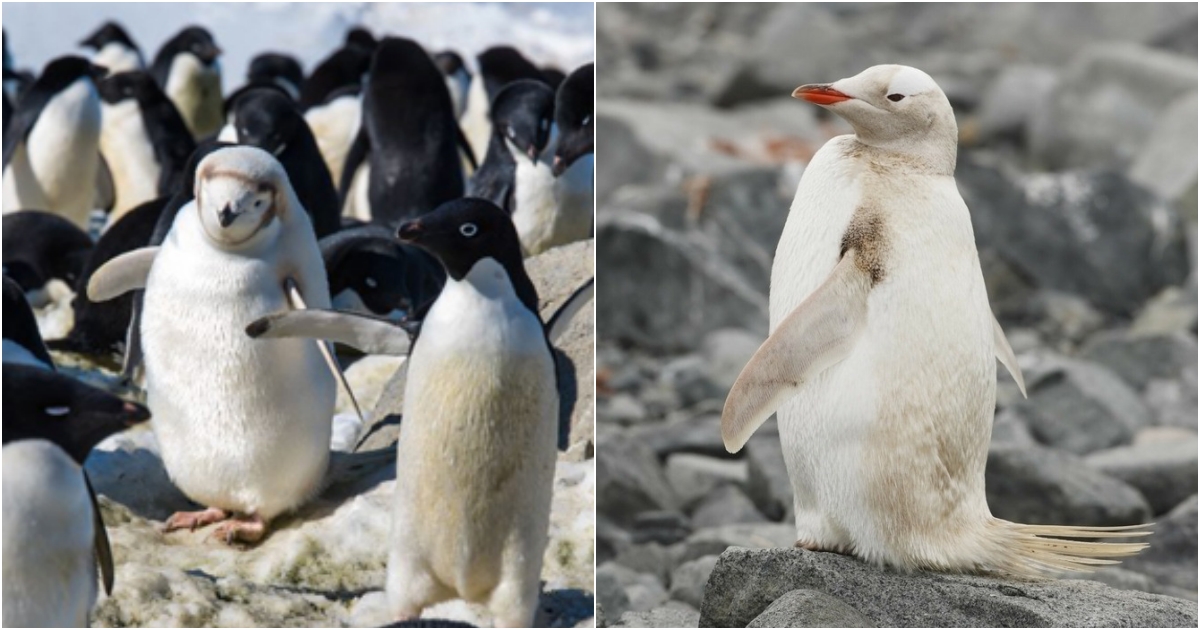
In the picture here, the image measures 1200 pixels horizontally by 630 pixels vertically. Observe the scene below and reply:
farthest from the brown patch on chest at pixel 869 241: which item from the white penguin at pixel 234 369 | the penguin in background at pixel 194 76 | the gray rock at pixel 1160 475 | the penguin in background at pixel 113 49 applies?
the gray rock at pixel 1160 475

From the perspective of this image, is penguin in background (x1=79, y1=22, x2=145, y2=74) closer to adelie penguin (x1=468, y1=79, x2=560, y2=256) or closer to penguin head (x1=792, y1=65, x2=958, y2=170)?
adelie penguin (x1=468, y1=79, x2=560, y2=256)

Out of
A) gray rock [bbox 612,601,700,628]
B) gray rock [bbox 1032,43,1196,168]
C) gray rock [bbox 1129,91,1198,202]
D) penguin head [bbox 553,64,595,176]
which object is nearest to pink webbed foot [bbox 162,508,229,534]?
gray rock [bbox 612,601,700,628]

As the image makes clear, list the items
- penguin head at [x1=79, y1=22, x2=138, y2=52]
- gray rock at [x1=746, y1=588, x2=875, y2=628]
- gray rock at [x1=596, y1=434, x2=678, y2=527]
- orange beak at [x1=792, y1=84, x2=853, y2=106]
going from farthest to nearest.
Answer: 1. gray rock at [x1=596, y1=434, x2=678, y2=527]
2. penguin head at [x1=79, y1=22, x2=138, y2=52]
3. orange beak at [x1=792, y1=84, x2=853, y2=106]
4. gray rock at [x1=746, y1=588, x2=875, y2=628]

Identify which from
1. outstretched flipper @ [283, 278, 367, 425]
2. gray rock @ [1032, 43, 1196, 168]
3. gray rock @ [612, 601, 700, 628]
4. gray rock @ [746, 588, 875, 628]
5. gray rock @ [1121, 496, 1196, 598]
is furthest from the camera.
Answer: gray rock @ [1032, 43, 1196, 168]

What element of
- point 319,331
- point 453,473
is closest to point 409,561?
point 453,473

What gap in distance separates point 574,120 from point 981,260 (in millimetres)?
5088

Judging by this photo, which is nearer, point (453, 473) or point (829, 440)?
point (829, 440)

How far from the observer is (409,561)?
4137mm

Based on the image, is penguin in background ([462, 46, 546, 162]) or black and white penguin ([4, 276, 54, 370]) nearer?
black and white penguin ([4, 276, 54, 370])

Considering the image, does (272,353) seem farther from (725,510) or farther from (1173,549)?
(1173,549)

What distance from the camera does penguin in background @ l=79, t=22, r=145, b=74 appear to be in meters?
4.68

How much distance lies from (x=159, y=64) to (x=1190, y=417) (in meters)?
4.69

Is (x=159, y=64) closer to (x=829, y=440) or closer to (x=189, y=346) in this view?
(x=189, y=346)

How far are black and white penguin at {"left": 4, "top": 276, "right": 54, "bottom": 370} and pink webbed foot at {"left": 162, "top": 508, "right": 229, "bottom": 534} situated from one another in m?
0.47
